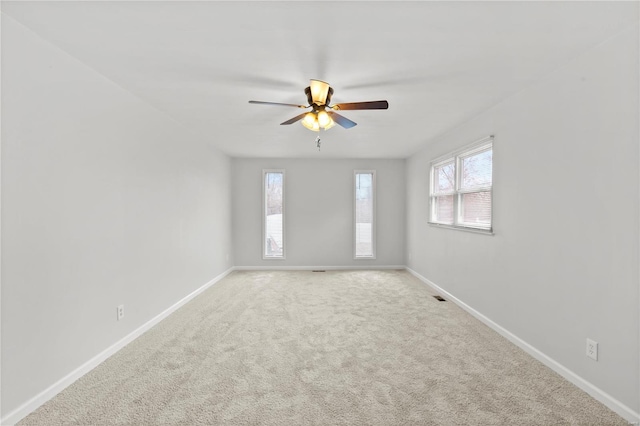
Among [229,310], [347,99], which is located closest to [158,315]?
[229,310]

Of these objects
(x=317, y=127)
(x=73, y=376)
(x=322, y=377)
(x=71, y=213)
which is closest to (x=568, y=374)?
(x=322, y=377)

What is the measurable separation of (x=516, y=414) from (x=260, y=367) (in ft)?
5.67

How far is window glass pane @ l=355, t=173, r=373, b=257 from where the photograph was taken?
19.6ft

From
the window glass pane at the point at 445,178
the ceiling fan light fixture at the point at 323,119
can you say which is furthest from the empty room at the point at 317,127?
the window glass pane at the point at 445,178

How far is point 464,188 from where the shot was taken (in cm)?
367

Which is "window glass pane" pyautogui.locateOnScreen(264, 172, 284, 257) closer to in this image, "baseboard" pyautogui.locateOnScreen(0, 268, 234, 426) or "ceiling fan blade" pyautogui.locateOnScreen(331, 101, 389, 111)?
"baseboard" pyautogui.locateOnScreen(0, 268, 234, 426)

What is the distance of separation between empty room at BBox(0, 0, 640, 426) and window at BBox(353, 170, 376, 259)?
2.40m

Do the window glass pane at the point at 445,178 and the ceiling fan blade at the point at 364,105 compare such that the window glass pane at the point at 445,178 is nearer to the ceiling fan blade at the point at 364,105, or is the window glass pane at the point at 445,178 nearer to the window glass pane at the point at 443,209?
the window glass pane at the point at 443,209

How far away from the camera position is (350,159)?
233 inches

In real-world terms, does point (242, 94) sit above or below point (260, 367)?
above

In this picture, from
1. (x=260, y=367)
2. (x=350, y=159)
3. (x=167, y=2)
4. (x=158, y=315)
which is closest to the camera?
(x=167, y=2)

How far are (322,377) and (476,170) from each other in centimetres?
288

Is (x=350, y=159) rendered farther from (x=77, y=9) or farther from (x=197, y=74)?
(x=77, y=9)

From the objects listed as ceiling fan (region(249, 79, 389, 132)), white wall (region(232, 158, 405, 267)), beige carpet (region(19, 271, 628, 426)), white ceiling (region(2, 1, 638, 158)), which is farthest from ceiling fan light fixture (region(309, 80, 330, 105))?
white wall (region(232, 158, 405, 267))
